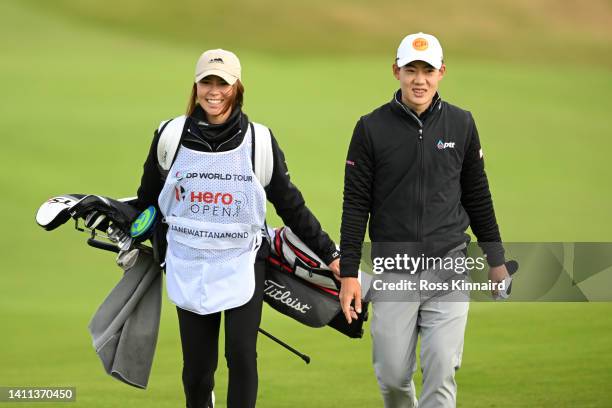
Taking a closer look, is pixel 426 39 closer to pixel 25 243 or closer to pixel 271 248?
pixel 271 248

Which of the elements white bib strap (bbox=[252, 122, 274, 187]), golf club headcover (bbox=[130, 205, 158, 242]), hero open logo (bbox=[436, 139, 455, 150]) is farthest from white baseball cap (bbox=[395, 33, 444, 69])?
golf club headcover (bbox=[130, 205, 158, 242])

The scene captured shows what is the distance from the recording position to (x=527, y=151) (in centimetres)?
1467

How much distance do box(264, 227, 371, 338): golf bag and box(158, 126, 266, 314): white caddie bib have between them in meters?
0.34

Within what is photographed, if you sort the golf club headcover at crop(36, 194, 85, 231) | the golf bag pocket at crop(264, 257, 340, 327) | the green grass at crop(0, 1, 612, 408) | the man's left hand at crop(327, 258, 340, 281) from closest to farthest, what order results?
the golf club headcover at crop(36, 194, 85, 231) < the man's left hand at crop(327, 258, 340, 281) < the golf bag pocket at crop(264, 257, 340, 327) < the green grass at crop(0, 1, 612, 408)

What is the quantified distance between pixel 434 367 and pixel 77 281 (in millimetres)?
6396

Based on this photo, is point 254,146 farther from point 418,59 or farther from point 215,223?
point 418,59

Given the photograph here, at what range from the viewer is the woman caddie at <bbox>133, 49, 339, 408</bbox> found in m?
5.39

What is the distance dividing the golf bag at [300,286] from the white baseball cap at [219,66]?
78 centimetres

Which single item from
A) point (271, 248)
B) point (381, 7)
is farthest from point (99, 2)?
point (271, 248)

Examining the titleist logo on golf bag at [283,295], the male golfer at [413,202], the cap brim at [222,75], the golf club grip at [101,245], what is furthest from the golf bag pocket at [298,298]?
the cap brim at [222,75]

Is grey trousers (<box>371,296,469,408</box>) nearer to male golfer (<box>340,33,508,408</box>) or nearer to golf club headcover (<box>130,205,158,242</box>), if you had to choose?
male golfer (<box>340,33,508,408</box>)

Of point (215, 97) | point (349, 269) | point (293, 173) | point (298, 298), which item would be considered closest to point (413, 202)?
point (349, 269)

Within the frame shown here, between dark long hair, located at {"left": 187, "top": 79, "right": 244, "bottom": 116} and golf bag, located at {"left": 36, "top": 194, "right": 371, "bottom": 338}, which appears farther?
golf bag, located at {"left": 36, "top": 194, "right": 371, "bottom": 338}

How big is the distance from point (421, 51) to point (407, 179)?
53cm
